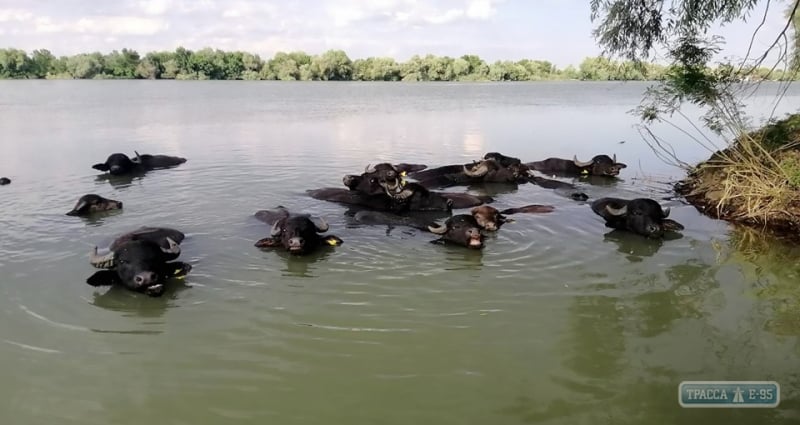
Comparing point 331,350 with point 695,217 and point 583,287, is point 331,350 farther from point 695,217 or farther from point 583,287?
point 695,217

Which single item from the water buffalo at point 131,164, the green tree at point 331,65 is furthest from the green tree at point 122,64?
the water buffalo at point 131,164

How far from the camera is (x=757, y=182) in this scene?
838 centimetres

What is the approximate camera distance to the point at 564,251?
6.68 m

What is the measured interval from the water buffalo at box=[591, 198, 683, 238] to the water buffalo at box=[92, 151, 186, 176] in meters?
8.77

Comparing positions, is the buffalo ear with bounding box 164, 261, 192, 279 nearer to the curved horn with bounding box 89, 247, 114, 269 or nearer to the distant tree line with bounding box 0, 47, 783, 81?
the curved horn with bounding box 89, 247, 114, 269

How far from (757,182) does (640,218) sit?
2.30 meters

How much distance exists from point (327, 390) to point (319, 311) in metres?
1.28

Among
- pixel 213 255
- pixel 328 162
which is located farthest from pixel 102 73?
pixel 213 255

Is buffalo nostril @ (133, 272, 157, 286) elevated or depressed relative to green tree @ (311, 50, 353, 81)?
depressed

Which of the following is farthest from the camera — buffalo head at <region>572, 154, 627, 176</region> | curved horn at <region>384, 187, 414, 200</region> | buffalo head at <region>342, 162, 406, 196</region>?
buffalo head at <region>572, 154, 627, 176</region>

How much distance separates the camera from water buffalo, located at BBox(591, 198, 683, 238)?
7320 mm

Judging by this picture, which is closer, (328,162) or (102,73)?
(328,162)

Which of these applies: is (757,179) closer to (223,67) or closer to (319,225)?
(319,225)

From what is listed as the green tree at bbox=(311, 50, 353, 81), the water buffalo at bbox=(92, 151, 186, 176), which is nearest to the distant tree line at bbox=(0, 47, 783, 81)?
the green tree at bbox=(311, 50, 353, 81)
